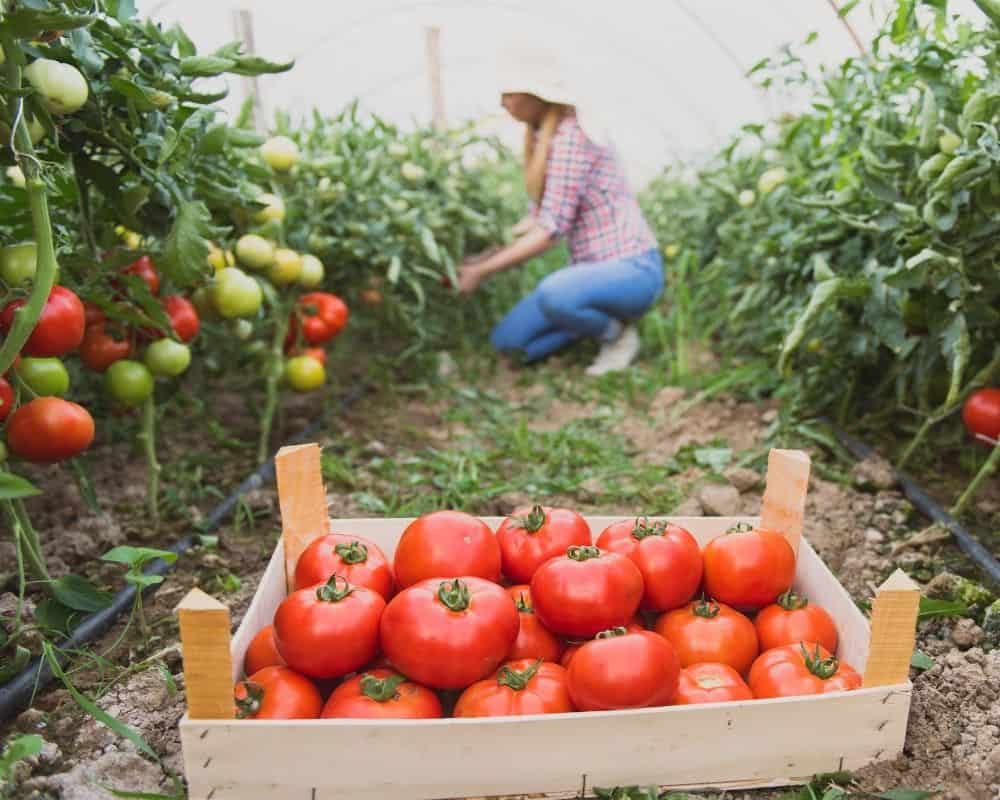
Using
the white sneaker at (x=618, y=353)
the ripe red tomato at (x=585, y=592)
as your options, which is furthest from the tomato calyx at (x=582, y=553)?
the white sneaker at (x=618, y=353)

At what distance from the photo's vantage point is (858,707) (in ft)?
3.84

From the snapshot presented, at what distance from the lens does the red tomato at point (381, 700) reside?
1.13 m

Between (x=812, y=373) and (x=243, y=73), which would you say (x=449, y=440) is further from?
(x=243, y=73)

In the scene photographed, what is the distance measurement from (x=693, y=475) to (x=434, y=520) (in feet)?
4.23

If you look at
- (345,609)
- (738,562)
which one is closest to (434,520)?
(345,609)

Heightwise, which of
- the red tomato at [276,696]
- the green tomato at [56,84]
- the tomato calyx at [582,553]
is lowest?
the red tomato at [276,696]

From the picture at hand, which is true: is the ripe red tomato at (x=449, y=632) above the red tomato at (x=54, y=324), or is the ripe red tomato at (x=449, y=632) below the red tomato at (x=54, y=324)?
below

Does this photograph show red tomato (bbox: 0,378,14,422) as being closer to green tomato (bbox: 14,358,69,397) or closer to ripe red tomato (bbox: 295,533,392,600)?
green tomato (bbox: 14,358,69,397)

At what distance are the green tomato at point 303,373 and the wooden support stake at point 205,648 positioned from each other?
156 centimetres

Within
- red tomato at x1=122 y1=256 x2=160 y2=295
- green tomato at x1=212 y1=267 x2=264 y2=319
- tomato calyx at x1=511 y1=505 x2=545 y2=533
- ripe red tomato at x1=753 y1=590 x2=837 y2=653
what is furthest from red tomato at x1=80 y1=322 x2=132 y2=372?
ripe red tomato at x1=753 y1=590 x2=837 y2=653

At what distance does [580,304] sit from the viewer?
12.7 ft

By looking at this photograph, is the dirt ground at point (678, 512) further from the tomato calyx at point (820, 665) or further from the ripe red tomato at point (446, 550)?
the ripe red tomato at point (446, 550)

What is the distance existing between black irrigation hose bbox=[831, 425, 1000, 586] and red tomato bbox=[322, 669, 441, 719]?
1174mm

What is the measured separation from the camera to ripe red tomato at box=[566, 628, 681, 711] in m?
1.12
